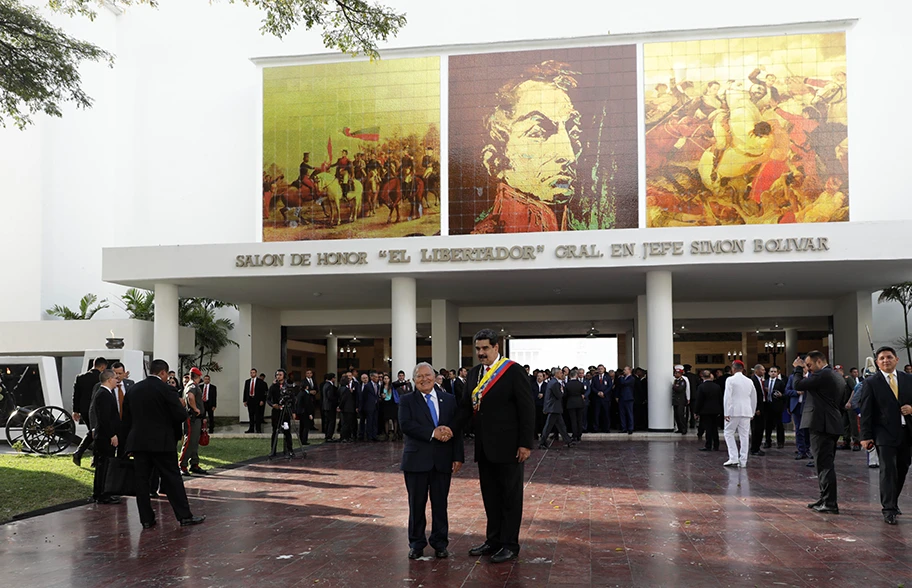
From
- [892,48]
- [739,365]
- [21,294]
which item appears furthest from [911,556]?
[21,294]

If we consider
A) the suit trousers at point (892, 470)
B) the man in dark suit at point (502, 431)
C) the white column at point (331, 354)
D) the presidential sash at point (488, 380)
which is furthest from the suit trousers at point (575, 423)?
the white column at point (331, 354)

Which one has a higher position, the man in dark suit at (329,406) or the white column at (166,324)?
the white column at (166,324)

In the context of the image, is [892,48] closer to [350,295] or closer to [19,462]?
[350,295]

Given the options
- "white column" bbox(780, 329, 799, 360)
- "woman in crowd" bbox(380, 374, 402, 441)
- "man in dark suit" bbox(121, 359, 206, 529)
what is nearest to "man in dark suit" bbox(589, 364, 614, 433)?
"woman in crowd" bbox(380, 374, 402, 441)

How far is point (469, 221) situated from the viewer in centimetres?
2250

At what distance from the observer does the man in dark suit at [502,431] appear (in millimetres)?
6586

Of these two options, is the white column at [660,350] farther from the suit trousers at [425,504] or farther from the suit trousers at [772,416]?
the suit trousers at [425,504]

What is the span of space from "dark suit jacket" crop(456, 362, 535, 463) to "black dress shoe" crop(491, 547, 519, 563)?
27.7 inches

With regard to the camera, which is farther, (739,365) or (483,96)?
(483,96)

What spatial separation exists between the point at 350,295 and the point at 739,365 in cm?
1432

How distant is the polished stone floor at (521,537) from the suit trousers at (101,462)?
18.3 inches

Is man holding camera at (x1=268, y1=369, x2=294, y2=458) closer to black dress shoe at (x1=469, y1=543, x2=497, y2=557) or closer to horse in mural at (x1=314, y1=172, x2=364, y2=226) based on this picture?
horse in mural at (x1=314, y1=172, x2=364, y2=226)

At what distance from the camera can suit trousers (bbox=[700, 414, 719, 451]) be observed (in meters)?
15.8

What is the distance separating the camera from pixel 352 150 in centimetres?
2348
